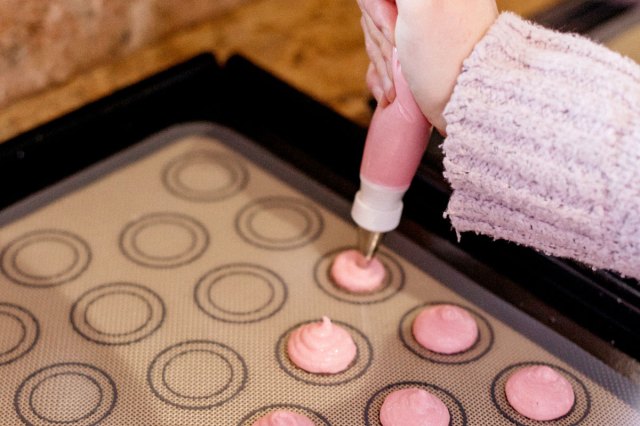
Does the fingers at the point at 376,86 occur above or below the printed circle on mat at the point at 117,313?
above

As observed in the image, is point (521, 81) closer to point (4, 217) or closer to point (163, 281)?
point (163, 281)

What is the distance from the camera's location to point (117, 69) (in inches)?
34.1

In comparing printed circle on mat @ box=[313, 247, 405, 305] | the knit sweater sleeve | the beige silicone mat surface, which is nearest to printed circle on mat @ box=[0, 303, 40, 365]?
the beige silicone mat surface

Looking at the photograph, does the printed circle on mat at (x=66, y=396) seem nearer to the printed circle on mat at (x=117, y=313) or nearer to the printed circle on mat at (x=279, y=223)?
the printed circle on mat at (x=117, y=313)

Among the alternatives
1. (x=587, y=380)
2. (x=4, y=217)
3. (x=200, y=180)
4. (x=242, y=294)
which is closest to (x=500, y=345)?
(x=587, y=380)

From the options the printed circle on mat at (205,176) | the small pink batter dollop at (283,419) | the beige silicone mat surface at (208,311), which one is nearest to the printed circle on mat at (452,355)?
the beige silicone mat surface at (208,311)

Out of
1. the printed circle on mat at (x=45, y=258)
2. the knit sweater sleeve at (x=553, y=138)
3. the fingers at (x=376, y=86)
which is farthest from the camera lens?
the printed circle on mat at (x=45, y=258)

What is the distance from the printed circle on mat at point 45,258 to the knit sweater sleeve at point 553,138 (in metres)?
0.34

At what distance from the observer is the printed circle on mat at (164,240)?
2.39 feet

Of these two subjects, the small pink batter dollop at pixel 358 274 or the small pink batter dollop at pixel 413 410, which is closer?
the small pink batter dollop at pixel 413 410

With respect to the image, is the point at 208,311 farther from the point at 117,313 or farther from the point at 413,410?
the point at 413,410

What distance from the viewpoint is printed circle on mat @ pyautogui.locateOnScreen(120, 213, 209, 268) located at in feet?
2.39

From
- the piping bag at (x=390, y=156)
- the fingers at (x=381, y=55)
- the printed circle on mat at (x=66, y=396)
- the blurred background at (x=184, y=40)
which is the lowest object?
the printed circle on mat at (x=66, y=396)

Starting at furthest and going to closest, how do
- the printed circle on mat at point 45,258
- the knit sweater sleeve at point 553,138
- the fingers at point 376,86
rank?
the printed circle on mat at point 45,258 → the fingers at point 376,86 → the knit sweater sleeve at point 553,138
